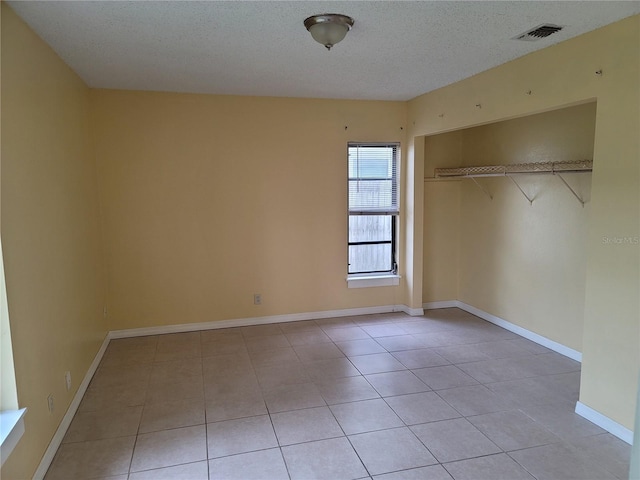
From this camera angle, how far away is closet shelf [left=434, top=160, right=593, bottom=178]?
353cm

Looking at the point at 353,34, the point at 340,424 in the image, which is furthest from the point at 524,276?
the point at 353,34

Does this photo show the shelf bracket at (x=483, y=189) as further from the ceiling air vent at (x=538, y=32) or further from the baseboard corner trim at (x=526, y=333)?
the ceiling air vent at (x=538, y=32)

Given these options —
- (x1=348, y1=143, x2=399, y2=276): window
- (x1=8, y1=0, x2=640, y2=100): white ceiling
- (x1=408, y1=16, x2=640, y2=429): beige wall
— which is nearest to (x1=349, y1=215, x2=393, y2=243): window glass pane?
(x1=348, y1=143, x2=399, y2=276): window

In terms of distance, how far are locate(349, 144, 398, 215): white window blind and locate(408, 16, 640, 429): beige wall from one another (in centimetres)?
210

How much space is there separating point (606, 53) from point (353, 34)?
151cm

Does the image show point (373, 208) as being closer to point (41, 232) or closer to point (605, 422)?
point (605, 422)

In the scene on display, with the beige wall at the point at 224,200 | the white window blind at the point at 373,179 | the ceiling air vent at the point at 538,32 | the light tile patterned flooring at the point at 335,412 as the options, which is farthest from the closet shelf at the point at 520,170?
the light tile patterned flooring at the point at 335,412

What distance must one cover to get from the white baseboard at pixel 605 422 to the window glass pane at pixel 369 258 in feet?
8.63

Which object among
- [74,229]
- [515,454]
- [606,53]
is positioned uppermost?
[606,53]

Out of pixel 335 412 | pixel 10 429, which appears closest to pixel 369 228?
pixel 335 412

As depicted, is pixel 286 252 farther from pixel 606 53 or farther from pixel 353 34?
pixel 606 53

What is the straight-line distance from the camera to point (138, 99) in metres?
4.18

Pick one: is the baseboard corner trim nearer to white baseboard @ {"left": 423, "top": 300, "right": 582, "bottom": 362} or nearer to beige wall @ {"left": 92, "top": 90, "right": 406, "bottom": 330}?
white baseboard @ {"left": 423, "top": 300, "right": 582, "bottom": 362}

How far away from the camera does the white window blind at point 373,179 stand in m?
4.91
